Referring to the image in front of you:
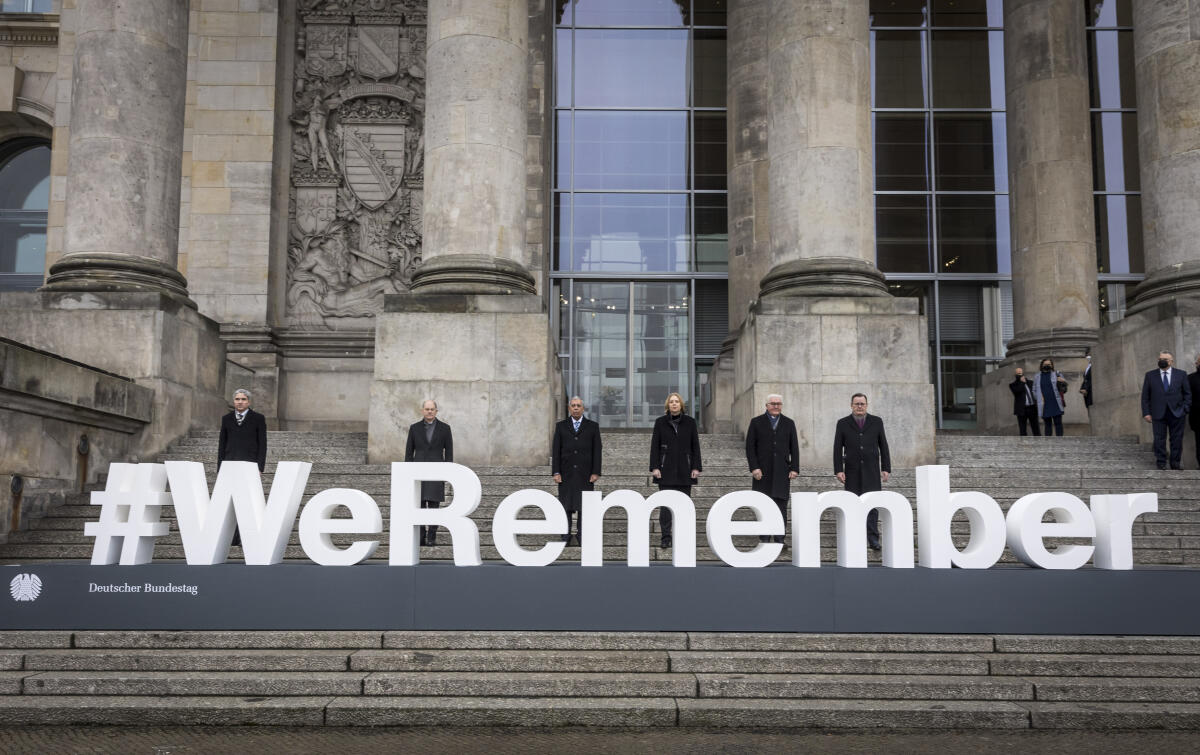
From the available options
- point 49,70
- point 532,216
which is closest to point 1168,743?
point 532,216

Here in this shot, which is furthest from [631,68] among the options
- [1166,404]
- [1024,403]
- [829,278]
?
[1166,404]

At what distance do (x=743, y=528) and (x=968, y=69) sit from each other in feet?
70.9

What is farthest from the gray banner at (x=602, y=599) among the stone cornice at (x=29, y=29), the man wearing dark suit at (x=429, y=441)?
the stone cornice at (x=29, y=29)

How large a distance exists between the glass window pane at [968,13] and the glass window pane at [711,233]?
7.36 m

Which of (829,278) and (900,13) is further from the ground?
(900,13)

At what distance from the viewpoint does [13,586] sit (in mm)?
8156

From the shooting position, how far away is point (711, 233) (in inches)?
1003

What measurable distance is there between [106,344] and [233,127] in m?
7.88

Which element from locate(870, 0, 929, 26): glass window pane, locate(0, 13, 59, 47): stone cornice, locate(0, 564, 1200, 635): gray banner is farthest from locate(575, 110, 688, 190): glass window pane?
locate(0, 564, 1200, 635): gray banner

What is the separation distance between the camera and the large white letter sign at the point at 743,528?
8.52 metres

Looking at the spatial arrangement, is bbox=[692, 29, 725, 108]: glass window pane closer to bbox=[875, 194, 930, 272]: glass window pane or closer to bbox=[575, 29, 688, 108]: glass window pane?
bbox=[575, 29, 688, 108]: glass window pane

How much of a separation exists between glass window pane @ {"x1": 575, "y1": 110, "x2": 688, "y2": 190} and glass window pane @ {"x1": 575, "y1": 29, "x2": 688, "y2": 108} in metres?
0.38

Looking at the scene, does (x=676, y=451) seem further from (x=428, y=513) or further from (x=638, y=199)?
(x=638, y=199)

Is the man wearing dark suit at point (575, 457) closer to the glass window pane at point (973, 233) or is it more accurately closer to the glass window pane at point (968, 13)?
the glass window pane at point (973, 233)
